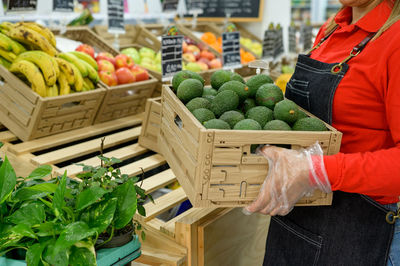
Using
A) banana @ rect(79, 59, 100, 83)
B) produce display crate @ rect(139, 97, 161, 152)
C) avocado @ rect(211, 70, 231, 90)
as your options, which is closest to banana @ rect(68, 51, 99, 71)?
banana @ rect(79, 59, 100, 83)

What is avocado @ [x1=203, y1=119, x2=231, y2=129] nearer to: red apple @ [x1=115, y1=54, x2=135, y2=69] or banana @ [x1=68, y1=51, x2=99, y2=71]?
banana @ [x1=68, y1=51, x2=99, y2=71]

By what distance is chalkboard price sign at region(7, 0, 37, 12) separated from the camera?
2.39 m

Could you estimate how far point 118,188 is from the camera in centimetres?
117

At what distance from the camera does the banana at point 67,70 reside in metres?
2.12

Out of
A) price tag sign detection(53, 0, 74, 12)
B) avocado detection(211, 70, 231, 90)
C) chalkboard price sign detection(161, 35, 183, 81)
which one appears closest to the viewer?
avocado detection(211, 70, 231, 90)

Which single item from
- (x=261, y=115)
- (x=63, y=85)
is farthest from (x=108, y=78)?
(x=261, y=115)

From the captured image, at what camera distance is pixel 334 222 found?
4.25ft

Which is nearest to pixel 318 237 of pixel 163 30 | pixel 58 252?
pixel 58 252

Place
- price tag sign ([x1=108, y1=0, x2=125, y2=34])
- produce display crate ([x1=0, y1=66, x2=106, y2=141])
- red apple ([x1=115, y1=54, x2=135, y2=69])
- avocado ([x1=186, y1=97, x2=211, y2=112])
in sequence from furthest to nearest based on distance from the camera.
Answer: price tag sign ([x1=108, y1=0, x2=125, y2=34]), red apple ([x1=115, y1=54, x2=135, y2=69]), produce display crate ([x1=0, y1=66, x2=106, y2=141]), avocado ([x1=186, y1=97, x2=211, y2=112])

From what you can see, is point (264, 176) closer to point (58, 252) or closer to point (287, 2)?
point (58, 252)

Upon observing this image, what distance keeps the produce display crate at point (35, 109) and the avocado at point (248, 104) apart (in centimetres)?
98

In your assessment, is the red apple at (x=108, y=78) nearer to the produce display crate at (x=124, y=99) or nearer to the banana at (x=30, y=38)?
the produce display crate at (x=124, y=99)

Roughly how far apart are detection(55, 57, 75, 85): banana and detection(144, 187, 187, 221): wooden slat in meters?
0.80

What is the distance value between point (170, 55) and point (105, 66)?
0.44m
